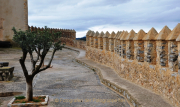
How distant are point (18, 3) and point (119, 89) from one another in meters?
19.4

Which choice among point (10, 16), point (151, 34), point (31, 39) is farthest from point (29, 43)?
point (10, 16)

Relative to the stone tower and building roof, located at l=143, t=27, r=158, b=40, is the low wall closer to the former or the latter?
building roof, located at l=143, t=27, r=158, b=40

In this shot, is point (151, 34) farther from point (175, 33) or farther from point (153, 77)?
point (153, 77)

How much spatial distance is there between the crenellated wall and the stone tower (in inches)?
671

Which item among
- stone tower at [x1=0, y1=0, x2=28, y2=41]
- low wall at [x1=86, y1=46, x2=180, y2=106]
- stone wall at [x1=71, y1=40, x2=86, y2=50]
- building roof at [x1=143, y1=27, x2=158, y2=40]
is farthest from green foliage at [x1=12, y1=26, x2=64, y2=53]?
stone wall at [x1=71, y1=40, x2=86, y2=50]

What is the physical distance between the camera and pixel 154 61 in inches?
253

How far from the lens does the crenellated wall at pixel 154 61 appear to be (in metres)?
5.05

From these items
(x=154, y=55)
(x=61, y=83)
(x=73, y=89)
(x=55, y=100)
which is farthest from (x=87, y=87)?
(x=154, y=55)

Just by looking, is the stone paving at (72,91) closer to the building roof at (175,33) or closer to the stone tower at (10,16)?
the building roof at (175,33)

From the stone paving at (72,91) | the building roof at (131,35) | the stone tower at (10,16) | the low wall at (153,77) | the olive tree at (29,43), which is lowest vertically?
the stone paving at (72,91)

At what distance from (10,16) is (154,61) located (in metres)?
19.7

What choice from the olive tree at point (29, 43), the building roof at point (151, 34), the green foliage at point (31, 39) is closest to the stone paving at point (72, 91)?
the olive tree at point (29, 43)

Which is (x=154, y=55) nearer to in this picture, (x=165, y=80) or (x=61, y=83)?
(x=165, y=80)

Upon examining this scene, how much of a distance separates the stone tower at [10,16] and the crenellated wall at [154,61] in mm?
17043
